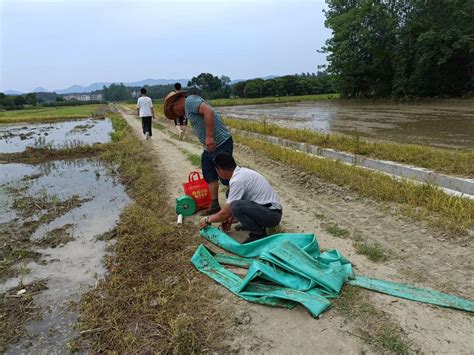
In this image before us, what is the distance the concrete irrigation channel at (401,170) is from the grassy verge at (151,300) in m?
3.56

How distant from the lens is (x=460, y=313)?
2.53 metres

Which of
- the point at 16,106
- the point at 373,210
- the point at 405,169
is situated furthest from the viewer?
the point at 16,106

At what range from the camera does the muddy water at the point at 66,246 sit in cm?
276

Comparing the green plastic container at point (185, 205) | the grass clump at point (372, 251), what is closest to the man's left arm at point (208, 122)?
the green plastic container at point (185, 205)

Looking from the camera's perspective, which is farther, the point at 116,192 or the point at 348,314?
the point at 116,192

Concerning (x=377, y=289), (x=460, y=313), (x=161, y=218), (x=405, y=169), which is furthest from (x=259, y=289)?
(x=405, y=169)

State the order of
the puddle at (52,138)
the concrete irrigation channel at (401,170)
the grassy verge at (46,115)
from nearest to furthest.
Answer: the concrete irrigation channel at (401,170) < the puddle at (52,138) < the grassy verge at (46,115)

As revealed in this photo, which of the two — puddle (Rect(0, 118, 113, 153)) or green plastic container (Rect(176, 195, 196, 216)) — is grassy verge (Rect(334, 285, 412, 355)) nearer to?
green plastic container (Rect(176, 195, 196, 216))

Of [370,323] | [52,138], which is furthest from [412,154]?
[52,138]

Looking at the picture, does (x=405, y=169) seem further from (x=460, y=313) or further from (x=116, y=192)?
(x=116, y=192)

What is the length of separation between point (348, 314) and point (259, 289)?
697 mm

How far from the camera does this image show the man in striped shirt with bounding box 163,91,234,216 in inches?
169

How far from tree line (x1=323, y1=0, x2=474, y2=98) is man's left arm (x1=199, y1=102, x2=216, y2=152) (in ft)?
86.3

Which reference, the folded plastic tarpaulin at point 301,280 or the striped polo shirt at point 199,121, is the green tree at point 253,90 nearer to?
the striped polo shirt at point 199,121
